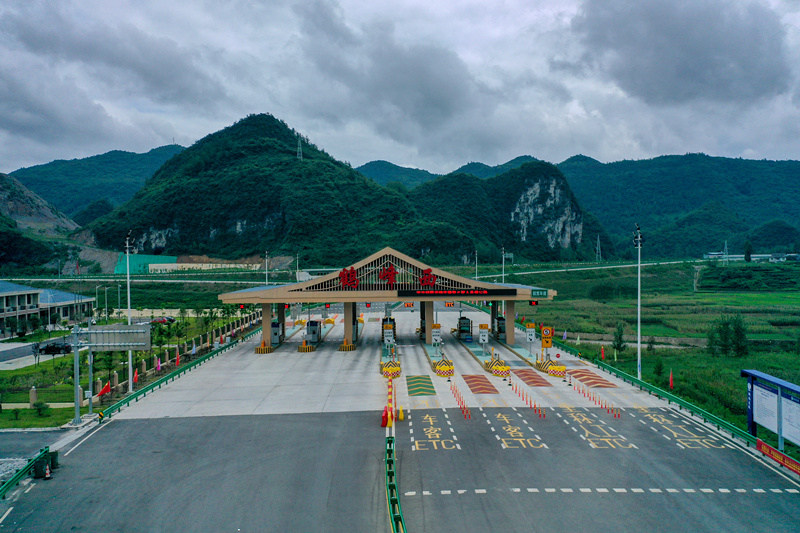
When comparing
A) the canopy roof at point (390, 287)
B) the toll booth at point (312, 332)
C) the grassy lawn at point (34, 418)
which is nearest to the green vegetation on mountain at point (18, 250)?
the toll booth at point (312, 332)

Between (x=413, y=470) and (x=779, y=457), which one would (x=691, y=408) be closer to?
(x=779, y=457)

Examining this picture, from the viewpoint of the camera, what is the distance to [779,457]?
931 inches

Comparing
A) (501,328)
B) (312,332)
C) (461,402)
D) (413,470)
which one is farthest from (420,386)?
(501,328)

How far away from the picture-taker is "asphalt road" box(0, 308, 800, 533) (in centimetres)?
1911

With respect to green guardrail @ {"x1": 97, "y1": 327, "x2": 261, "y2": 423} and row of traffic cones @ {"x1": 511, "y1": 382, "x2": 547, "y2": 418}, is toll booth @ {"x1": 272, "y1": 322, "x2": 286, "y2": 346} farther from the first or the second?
row of traffic cones @ {"x1": 511, "y1": 382, "x2": 547, "y2": 418}

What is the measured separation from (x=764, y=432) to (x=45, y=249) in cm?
21045

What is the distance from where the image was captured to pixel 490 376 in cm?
4359

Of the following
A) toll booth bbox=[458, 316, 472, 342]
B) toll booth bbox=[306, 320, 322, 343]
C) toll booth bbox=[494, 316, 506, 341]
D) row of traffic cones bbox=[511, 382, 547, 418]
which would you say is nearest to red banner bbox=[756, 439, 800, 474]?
row of traffic cones bbox=[511, 382, 547, 418]

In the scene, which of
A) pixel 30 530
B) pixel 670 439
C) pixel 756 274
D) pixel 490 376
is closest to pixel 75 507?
pixel 30 530

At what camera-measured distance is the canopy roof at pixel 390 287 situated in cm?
5425

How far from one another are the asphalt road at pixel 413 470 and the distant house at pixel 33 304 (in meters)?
47.3

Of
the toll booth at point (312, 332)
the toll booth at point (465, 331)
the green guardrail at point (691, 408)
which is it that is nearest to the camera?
the green guardrail at point (691, 408)

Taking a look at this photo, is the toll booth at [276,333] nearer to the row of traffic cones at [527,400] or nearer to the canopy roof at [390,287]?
the canopy roof at [390,287]

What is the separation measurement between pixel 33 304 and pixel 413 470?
7635 cm
